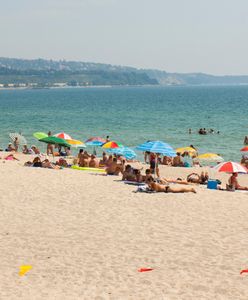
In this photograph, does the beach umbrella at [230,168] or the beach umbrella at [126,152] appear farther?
the beach umbrella at [126,152]

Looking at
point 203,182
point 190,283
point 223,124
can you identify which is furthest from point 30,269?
point 223,124

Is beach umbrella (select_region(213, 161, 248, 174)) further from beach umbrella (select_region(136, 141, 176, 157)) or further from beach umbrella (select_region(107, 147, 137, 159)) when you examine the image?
beach umbrella (select_region(107, 147, 137, 159))

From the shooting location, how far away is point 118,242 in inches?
467

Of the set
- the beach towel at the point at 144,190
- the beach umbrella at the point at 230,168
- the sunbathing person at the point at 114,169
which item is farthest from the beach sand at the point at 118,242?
the sunbathing person at the point at 114,169

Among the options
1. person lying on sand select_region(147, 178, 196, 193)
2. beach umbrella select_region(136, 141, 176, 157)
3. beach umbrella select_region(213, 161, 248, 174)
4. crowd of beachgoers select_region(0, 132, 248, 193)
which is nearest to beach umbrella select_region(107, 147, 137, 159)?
crowd of beachgoers select_region(0, 132, 248, 193)

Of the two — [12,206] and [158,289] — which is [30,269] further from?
[12,206]

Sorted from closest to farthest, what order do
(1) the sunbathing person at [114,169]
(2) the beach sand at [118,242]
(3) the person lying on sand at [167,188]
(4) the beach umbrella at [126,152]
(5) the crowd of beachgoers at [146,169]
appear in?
(2) the beach sand at [118,242], (3) the person lying on sand at [167,188], (5) the crowd of beachgoers at [146,169], (1) the sunbathing person at [114,169], (4) the beach umbrella at [126,152]

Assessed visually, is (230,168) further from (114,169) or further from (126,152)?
(126,152)

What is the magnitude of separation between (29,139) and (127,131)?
10.8 m

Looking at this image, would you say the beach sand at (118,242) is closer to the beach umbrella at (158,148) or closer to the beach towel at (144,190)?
the beach towel at (144,190)

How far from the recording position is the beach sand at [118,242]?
9.39 m

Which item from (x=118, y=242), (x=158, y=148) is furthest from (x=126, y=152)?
(x=118, y=242)

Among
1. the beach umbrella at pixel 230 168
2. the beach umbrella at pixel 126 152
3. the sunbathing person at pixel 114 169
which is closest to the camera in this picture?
the beach umbrella at pixel 230 168

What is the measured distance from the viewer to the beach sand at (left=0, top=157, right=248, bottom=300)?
30.8ft
